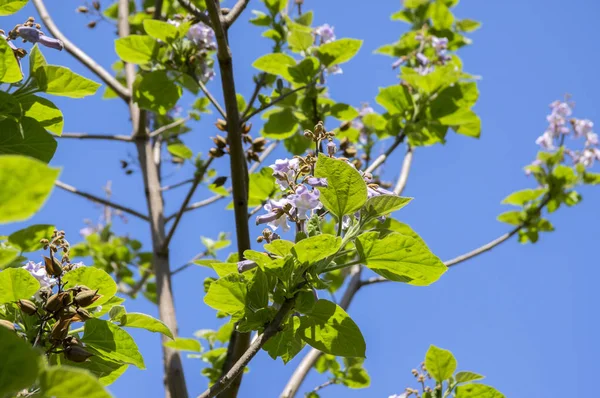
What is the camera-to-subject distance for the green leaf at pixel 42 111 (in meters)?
1.49

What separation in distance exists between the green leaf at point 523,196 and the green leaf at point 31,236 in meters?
2.85

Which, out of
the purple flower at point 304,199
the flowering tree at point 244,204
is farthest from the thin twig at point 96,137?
the purple flower at point 304,199

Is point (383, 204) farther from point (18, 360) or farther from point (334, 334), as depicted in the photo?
point (18, 360)

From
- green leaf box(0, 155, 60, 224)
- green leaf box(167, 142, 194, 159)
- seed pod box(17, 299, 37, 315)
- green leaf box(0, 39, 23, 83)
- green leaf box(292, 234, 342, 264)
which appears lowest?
green leaf box(0, 155, 60, 224)

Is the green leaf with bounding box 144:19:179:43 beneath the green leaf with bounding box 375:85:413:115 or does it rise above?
beneath

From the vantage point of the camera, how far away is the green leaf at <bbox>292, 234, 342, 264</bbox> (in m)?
1.20

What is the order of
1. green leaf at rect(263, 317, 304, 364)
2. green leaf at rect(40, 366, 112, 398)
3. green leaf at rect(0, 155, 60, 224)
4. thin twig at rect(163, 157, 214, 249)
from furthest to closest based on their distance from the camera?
thin twig at rect(163, 157, 214, 249) → green leaf at rect(263, 317, 304, 364) → green leaf at rect(40, 366, 112, 398) → green leaf at rect(0, 155, 60, 224)

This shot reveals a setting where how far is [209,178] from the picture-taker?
3.93 metres

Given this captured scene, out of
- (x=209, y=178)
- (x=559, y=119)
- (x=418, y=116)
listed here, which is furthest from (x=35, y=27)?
(x=559, y=119)

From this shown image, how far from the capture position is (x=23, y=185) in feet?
2.09

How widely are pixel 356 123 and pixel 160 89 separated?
1643 mm

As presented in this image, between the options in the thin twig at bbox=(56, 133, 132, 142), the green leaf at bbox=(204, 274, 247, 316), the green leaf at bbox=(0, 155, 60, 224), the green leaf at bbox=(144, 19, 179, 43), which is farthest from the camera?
the thin twig at bbox=(56, 133, 132, 142)

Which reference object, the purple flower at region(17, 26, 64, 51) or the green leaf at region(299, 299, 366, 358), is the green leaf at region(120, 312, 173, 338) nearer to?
the green leaf at region(299, 299, 366, 358)

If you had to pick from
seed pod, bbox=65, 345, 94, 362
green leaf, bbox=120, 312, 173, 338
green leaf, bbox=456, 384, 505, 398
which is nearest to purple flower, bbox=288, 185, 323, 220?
green leaf, bbox=120, 312, 173, 338
